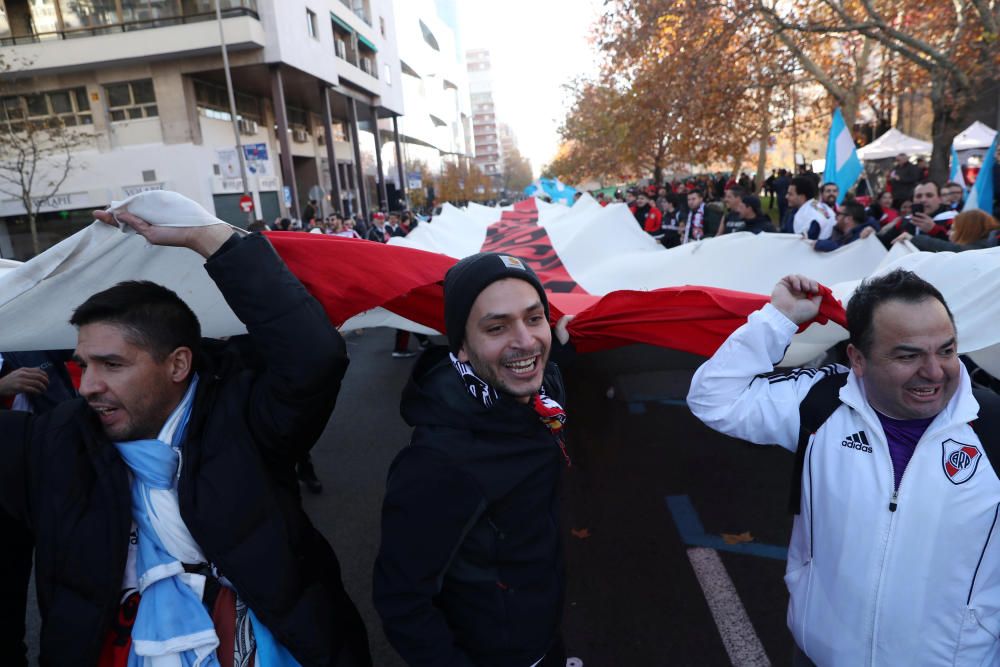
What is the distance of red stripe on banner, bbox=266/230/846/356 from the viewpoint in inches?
98.3

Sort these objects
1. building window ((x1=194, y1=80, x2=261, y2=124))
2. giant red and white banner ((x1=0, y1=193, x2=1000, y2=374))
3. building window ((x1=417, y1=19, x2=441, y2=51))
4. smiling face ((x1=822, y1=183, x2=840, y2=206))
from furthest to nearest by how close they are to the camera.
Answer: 1. building window ((x1=417, y1=19, x2=441, y2=51))
2. building window ((x1=194, y1=80, x2=261, y2=124))
3. smiling face ((x1=822, y1=183, x2=840, y2=206))
4. giant red and white banner ((x1=0, y1=193, x2=1000, y2=374))

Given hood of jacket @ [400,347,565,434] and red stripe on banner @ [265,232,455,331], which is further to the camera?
red stripe on banner @ [265,232,455,331]

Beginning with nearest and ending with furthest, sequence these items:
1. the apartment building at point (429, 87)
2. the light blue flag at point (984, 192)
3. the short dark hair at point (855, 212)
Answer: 1. the short dark hair at point (855, 212)
2. the light blue flag at point (984, 192)
3. the apartment building at point (429, 87)

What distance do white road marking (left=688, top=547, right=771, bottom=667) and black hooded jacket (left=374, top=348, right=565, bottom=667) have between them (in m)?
1.66

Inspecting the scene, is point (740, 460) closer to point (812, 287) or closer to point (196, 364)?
point (812, 287)

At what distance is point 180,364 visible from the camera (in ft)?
5.85

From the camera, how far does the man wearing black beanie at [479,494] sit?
1629mm

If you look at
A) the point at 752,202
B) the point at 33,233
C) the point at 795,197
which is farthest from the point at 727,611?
the point at 33,233

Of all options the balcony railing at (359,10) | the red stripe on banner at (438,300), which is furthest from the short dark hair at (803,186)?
the balcony railing at (359,10)

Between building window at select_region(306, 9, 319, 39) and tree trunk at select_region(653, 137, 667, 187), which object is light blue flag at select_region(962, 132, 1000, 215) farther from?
building window at select_region(306, 9, 319, 39)

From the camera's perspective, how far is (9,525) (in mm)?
1841

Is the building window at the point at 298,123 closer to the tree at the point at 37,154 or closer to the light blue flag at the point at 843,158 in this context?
the tree at the point at 37,154

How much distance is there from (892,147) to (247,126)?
29.6 m

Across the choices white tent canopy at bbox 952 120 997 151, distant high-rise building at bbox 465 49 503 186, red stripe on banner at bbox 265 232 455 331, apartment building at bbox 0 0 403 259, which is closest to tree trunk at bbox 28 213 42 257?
apartment building at bbox 0 0 403 259
